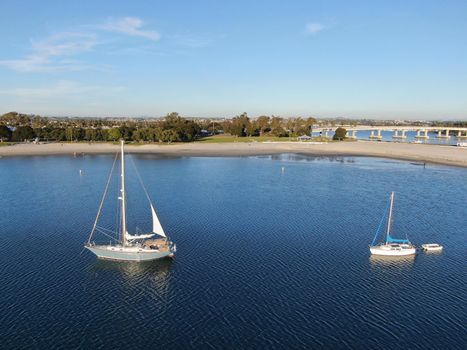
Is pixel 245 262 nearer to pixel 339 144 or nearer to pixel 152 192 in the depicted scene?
pixel 152 192

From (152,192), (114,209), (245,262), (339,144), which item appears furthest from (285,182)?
(339,144)

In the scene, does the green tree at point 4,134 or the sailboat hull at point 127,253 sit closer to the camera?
the sailboat hull at point 127,253

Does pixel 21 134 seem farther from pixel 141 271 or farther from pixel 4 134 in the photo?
pixel 141 271

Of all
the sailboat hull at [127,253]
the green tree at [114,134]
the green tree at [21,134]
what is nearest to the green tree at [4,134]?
the green tree at [21,134]

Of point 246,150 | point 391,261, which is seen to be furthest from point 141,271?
point 246,150

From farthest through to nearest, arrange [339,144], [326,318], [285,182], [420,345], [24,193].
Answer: [339,144] < [285,182] < [24,193] < [326,318] < [420,345]

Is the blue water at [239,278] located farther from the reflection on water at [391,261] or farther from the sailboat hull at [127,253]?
the sailboat hull at [127,253]
